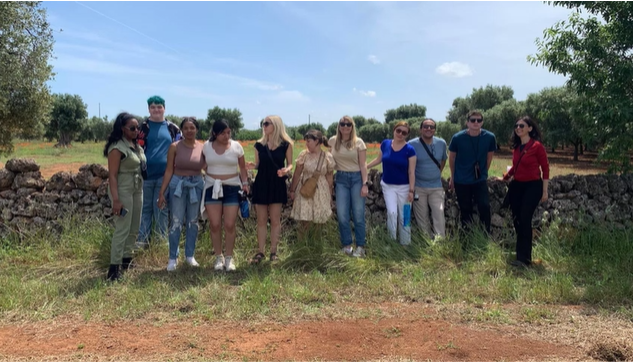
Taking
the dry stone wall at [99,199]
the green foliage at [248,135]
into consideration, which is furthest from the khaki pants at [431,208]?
the green foliage at [248,135]

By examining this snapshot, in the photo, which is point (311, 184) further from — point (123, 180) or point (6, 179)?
point (6, 179)

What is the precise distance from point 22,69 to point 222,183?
33.9 feet

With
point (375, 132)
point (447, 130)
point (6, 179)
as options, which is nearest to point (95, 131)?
point (375, 132)

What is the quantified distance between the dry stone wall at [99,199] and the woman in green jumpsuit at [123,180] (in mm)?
1623

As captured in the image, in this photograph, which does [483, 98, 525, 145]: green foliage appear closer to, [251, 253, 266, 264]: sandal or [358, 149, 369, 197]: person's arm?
[358, 149, 369, 197]: person's arm

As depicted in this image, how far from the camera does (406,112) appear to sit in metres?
76.2

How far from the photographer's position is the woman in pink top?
5301 mm

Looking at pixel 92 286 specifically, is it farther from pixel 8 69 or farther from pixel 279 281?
pixel 8 69

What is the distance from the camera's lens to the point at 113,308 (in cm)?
427

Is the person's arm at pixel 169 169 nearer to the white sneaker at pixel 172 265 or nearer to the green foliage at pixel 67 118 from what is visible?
the white sneaker at pixel 172 265

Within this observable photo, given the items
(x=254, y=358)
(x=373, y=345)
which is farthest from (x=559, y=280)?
(x=254, y=358)

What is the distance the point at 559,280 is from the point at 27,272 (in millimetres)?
6220

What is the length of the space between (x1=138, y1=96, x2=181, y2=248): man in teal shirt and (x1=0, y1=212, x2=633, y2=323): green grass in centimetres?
35

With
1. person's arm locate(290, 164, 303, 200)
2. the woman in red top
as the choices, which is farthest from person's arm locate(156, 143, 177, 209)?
the woman in red top
